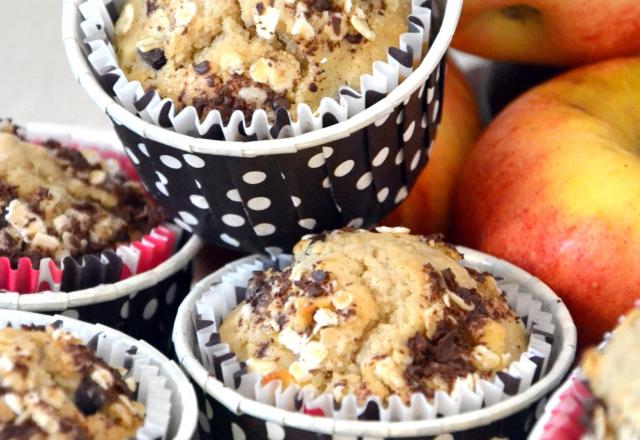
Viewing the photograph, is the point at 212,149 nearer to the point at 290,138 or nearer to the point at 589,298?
the point at 290,138

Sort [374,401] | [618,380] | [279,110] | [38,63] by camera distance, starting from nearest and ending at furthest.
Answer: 1. [618,380]
2. [374,401]
3. [279,110]
4. [38,63]

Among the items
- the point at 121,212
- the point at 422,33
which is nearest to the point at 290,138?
the point at 422,33

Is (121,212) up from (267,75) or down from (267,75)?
down

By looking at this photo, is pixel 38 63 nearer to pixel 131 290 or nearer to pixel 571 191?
pixel 131 290

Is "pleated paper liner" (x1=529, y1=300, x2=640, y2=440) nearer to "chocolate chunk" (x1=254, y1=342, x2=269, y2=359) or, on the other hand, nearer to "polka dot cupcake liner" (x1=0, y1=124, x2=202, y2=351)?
"chocolate chunk" (x1=254, y1=342, x2=269, y2=359)

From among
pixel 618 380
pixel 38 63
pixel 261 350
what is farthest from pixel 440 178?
pixel 38 63

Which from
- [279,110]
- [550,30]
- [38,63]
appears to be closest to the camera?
[279,110]

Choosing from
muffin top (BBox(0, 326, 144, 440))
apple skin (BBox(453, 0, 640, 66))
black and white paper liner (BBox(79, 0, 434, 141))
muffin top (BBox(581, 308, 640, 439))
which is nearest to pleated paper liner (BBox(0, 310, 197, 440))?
muffin top (BBox(0, 326, 144, 440))
